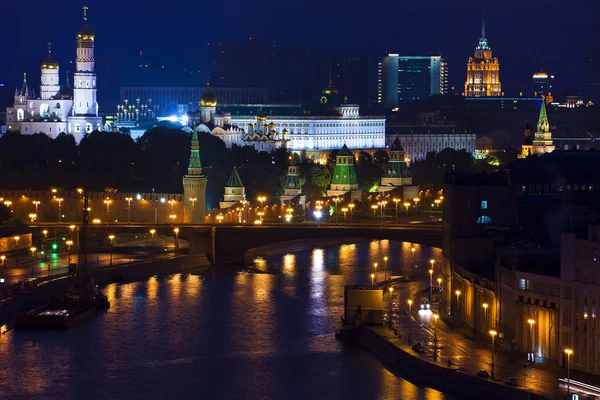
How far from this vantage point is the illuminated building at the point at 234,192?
5753cm

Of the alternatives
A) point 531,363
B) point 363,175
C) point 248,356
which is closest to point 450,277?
point 248,356

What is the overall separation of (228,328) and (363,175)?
1562 inches

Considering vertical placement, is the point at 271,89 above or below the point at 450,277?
above

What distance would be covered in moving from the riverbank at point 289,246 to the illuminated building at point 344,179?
13.7 metres

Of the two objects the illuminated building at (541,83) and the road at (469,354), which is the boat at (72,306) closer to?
the road at (469,354)

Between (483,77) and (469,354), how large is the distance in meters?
111

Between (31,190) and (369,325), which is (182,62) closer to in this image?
(31,190)

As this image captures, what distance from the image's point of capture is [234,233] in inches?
1836

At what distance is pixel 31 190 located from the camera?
177 feet

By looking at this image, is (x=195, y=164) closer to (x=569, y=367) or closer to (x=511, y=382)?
(x=569, y=367)

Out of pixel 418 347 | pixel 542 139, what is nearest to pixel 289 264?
pixel 418 347

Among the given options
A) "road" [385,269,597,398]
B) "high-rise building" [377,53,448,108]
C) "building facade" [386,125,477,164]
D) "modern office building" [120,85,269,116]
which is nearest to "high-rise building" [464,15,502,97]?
"high-rise building" [377,53,448,108]

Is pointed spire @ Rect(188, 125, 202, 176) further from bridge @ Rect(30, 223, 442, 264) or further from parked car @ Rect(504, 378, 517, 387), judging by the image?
parked car @ Rect(504, 378, 517, 387)

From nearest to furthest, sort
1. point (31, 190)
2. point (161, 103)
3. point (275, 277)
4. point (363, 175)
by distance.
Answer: point (275, 277) → point (31, 190) → point (363, 175) → point (161, 103)
